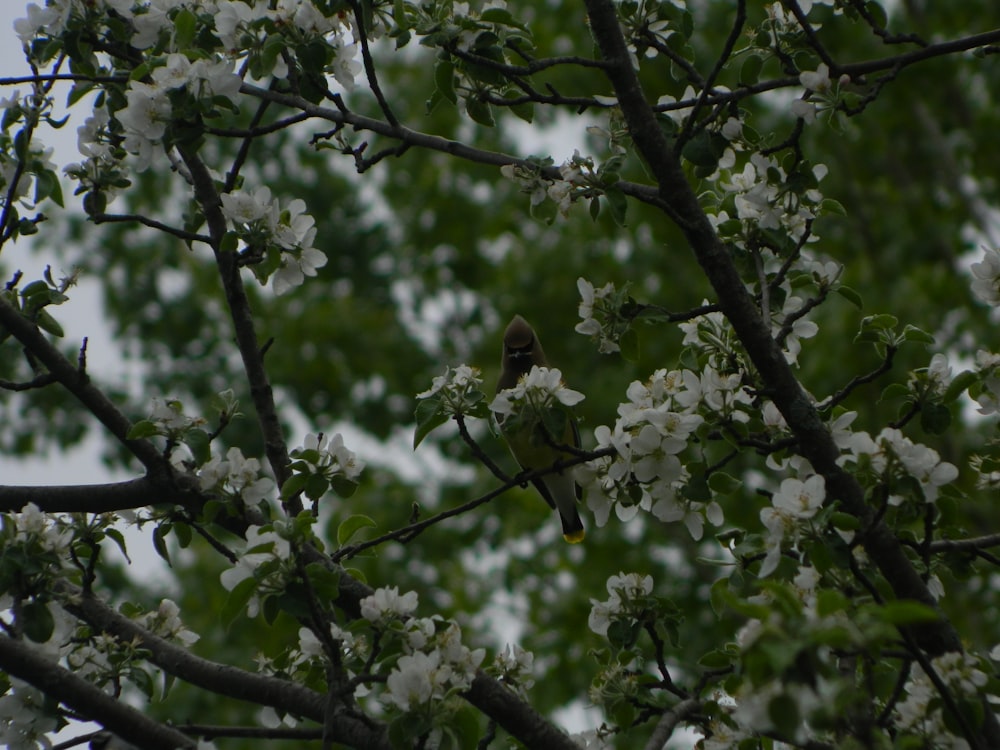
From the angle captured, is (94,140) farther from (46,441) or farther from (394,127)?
(46,441)

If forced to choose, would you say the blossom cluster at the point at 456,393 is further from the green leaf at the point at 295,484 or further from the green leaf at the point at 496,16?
the green leaf at the point at 496,16

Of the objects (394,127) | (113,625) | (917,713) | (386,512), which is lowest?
(917,713)

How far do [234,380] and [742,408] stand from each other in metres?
10.2

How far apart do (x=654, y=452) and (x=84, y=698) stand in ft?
4.57

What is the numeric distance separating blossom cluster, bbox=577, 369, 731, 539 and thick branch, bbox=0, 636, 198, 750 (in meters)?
1.16

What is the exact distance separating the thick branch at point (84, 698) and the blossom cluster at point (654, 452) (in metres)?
1.16

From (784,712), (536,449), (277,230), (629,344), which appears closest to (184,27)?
(277,230)

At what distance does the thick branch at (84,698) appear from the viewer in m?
2.45

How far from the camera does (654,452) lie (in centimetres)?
262

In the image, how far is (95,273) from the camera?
1316cm

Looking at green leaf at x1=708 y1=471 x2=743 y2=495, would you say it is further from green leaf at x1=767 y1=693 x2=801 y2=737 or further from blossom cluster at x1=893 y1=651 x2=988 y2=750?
green leaf at x1=767 y1=693 x2=801 y2=737

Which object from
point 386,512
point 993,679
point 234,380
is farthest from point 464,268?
point 993,679

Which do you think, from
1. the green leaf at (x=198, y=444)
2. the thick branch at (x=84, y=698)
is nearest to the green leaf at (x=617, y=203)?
the green leaf at (x=198, y=444)

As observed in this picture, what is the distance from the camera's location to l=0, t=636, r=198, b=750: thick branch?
2453 mm
